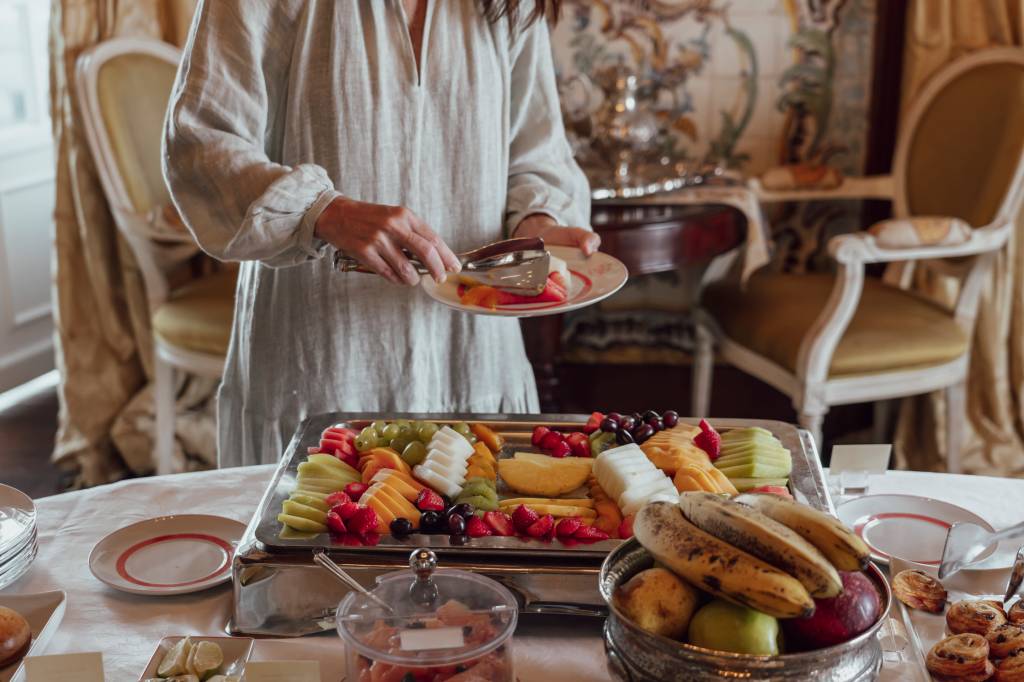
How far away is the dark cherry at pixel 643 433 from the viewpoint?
1361mm

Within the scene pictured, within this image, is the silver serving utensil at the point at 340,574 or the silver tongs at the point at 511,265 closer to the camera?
the silver serving utensil at the point at 340,574

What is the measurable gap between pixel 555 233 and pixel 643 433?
450mm

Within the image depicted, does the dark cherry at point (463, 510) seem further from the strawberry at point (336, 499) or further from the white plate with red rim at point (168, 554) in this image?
the white plate with red rim at point (168, 554)

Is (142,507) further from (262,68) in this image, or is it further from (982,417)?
(982,417)

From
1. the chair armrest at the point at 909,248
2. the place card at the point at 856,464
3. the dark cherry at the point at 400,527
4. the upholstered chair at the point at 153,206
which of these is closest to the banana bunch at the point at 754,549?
the dark cherry at the point at 400,527

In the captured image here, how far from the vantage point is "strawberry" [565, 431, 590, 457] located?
1360mm

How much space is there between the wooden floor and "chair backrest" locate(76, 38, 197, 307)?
26.6 inches

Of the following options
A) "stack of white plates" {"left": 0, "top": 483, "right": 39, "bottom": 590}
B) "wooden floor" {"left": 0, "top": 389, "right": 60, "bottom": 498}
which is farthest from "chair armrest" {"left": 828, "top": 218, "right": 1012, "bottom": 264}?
"wooden floor" {"left": 0, "top": 389, "right": 60, "bottom": 498}

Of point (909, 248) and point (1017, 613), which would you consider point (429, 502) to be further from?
point (909, 248)

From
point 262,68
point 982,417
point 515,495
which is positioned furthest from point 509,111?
point 982,417

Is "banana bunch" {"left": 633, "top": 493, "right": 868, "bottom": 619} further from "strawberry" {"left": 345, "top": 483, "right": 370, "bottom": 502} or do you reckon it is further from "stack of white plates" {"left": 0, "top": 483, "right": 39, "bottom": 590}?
"stack of white plates" {"left": 0, "top": 483, "right": 39, "bottom": 590}

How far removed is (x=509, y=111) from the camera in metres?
1.76

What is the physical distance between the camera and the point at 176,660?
103 centimetres

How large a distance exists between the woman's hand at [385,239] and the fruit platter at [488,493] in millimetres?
192
